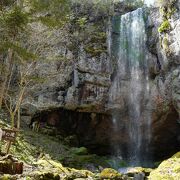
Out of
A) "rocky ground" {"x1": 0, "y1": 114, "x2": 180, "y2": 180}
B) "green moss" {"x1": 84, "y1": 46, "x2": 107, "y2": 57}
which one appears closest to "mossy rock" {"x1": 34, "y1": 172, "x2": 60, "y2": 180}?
"rocky ground" {"x1": 0, "y1": 114, "x2": 180, "y2": 180}

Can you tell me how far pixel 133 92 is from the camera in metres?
24.7

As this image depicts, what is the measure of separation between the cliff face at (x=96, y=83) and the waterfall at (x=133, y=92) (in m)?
0.38

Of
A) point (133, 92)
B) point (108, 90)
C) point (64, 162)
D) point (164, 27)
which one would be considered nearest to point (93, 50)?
point (108, 90)

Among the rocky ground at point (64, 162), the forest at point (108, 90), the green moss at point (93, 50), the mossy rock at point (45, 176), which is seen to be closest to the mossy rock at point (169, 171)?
the rocky ground at point (64, 162)

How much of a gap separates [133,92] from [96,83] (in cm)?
313

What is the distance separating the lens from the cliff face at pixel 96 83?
23.2 m

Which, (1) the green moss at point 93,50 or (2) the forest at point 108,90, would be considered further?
(1) the green moss at point 93,50

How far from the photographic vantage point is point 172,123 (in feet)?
78.3

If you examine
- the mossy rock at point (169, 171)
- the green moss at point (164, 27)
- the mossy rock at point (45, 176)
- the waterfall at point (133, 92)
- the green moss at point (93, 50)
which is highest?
the green moss at point (164, 27)

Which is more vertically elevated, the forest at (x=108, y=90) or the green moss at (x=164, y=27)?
the green moss at (x=164, y=27)

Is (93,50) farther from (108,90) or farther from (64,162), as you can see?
(64,162)

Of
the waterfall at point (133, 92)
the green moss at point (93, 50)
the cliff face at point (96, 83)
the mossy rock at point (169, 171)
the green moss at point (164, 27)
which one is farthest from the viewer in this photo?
the green moss at point (93, 50)

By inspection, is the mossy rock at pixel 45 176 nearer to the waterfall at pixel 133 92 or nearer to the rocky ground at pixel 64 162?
the rocky ground at pixel 64 162

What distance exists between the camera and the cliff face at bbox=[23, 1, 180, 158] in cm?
2322
